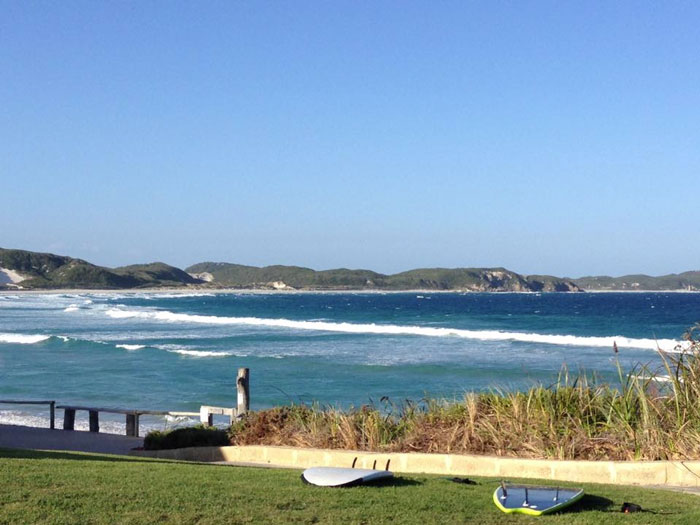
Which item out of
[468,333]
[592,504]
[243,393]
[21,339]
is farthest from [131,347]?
[592,504]

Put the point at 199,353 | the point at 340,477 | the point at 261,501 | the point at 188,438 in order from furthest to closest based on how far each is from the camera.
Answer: the point at 199,353 < the point at 188,438 < the point at 340,477 < the point at 261,501

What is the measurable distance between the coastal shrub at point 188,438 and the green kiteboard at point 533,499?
7.23m

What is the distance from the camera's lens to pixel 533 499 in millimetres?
6836

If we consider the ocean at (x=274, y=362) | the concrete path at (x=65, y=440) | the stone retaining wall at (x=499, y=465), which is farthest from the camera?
the ocean at (x=274, y=362)

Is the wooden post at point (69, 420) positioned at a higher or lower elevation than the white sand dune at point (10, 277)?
lower

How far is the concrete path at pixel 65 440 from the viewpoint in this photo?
14.6m

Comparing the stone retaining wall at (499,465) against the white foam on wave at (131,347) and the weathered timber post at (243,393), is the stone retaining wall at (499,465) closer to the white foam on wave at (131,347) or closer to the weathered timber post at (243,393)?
the weathered timber post at (243,393)

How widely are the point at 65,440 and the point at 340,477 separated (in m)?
9.68

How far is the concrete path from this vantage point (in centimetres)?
1464

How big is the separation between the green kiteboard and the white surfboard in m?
1.11

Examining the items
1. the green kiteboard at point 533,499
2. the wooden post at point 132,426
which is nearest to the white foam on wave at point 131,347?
→ the wooden post at point 132,426

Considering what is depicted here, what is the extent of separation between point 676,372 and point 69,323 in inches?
2224

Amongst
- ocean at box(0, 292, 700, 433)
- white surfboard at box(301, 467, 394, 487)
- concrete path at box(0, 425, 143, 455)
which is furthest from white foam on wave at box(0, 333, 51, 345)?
white surfboard at box(301, 467, 394, 487)

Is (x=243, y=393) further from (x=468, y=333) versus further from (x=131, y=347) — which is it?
(x=468, y=333)
